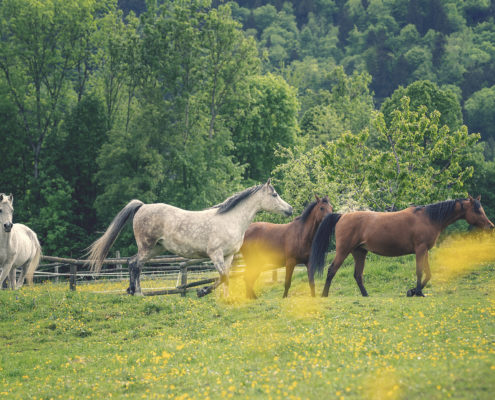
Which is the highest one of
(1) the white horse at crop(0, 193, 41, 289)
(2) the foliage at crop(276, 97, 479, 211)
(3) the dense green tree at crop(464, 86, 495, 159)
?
(3) the dense green tree at crop(464, 86, 495, 159)

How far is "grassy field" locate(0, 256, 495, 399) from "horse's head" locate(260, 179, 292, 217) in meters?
2.67

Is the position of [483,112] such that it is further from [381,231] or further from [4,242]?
[4,242]

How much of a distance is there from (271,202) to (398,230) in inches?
146

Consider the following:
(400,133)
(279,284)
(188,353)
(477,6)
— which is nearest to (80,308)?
(188,353)

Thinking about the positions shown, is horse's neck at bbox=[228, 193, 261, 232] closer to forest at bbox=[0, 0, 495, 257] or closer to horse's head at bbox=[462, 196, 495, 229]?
horse's head at bbox=[462, 196, 495, 229]

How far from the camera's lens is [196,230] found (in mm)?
16328

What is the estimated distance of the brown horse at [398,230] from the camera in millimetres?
16344

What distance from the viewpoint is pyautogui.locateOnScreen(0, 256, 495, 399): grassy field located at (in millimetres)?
8609

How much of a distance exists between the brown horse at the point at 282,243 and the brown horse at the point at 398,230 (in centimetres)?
46

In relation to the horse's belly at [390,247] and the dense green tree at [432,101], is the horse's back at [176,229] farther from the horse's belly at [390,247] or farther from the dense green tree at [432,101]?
the dense green tree at [432,101]

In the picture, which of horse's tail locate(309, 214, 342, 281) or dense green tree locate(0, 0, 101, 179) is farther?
dense green tree locate(0, 0, 101, 179)

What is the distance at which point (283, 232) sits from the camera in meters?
17.7

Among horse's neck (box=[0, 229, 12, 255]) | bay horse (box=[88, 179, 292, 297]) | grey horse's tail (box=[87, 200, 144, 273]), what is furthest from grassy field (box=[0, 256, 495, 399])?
horse's neck (box=[0, 229, 12, 255])

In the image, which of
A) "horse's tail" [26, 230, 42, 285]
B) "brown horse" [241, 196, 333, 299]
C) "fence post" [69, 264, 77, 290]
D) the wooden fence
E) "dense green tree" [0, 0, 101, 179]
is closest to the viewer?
"brown horse" [241, 196, 333, 299]
